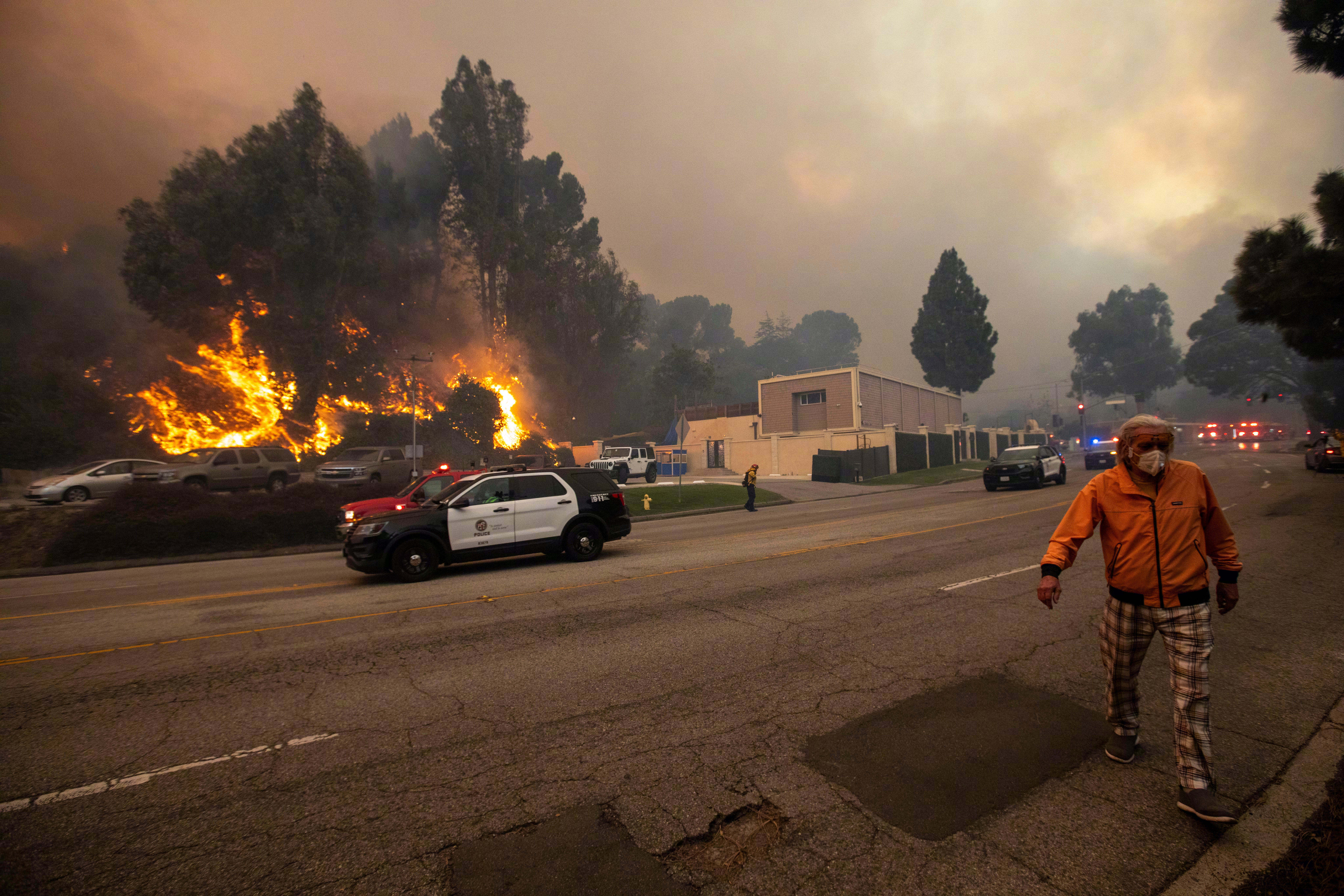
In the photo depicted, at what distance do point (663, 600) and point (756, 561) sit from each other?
3027 mm

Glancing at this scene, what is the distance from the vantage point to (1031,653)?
5.65 metres

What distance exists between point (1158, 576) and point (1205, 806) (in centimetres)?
111

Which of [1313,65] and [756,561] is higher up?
[1313,65]

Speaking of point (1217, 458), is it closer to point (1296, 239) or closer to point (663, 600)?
point (1296, 239)

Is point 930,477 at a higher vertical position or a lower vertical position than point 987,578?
higher

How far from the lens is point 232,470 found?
22.6 meters

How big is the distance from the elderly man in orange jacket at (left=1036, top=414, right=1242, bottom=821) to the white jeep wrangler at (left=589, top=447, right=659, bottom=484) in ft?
107

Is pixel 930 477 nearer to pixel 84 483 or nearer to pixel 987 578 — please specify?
pixel 987 578

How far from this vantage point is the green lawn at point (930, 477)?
116ft

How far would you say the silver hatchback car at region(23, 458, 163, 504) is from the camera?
62.0ft

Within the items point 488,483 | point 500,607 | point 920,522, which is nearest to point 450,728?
point 500,607

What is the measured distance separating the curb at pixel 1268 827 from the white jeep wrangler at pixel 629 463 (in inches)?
1291

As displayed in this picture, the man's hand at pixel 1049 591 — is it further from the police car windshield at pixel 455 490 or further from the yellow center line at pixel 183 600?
the yellow center line at pixel 183 600

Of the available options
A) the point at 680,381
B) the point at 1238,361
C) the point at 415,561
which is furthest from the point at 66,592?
the point at 1238,361
